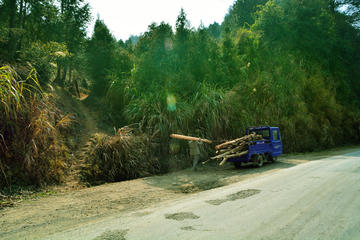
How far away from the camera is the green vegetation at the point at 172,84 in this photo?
31.8 ft

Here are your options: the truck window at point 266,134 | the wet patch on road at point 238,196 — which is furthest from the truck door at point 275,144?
the wet patch on road at point 238,196

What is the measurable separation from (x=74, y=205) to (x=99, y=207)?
0.74 metres

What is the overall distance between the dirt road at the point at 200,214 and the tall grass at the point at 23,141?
1.42 metres

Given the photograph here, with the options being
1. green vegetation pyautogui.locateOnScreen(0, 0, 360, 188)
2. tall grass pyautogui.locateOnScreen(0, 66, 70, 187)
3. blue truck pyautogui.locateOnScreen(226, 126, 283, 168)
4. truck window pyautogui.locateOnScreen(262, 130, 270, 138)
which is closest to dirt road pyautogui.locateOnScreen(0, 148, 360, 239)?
tall grass pyautogui.locateOnScreen(0, 66, 70, 187)

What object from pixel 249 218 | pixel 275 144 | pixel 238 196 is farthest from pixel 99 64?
pixel 249 218

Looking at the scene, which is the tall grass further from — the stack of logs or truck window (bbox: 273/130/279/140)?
truck window (bbox: 273/130/279/140)

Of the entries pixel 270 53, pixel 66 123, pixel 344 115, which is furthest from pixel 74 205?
pixel 344 115

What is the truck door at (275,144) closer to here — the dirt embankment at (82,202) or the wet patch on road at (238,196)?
the dirt embankment at (82,202)

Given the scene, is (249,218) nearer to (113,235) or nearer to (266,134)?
(113,235)

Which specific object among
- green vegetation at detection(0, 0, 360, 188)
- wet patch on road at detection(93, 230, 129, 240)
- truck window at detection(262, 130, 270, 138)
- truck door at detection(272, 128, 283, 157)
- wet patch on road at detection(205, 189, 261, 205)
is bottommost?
wet patch on road at detection(205, 189, 261, 205)

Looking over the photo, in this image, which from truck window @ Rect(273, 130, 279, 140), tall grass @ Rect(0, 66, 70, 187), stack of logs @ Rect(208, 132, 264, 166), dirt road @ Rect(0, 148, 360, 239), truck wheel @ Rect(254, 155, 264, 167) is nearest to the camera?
dirt road @ Rect(0, 148, 360, 239)

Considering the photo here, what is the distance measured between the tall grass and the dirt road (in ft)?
4.67

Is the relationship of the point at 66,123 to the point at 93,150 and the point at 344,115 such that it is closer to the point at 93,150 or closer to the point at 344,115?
the point at 93,150

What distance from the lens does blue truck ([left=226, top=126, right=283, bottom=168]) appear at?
11.9 m
